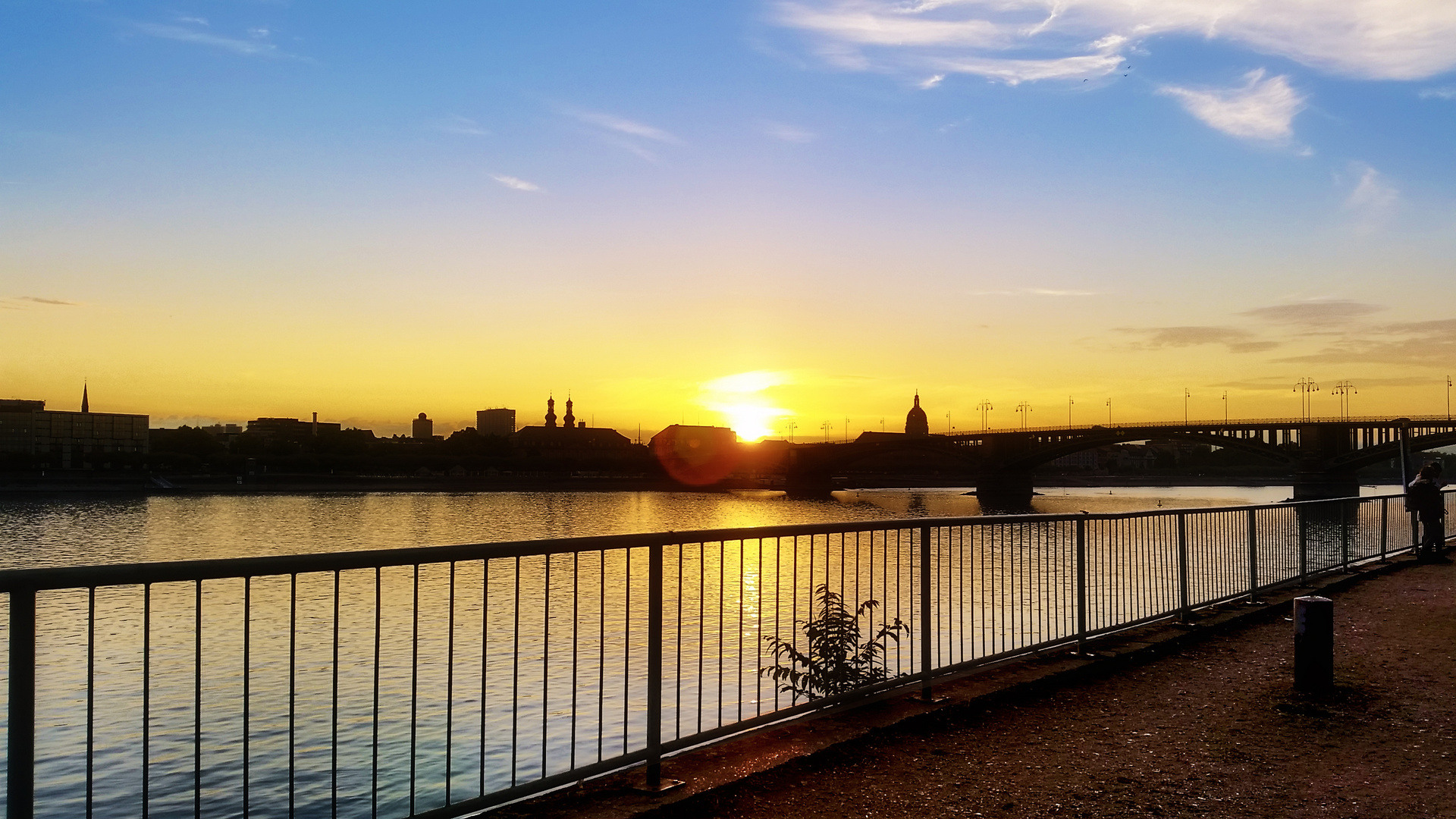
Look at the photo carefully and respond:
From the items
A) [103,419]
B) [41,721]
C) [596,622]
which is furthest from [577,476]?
[41,721]

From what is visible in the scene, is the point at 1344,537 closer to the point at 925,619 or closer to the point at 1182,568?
the point at 1182,568

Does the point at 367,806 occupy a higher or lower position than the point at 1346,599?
lower

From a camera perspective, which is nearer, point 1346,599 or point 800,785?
point 800,785

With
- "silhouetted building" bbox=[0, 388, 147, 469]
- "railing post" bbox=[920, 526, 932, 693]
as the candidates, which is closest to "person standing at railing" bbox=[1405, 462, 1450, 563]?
"railing post" bbox=[920, 526, 932, 693]

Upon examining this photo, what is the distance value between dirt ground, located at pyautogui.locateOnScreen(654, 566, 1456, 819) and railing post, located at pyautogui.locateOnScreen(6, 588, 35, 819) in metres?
2.52

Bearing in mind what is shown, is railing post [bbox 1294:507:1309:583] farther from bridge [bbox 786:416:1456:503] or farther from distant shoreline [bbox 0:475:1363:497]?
distant shoreline [bbox 0:475:1363:497]

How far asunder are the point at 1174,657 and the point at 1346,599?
549cm

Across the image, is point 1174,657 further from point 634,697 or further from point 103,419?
point 103,419

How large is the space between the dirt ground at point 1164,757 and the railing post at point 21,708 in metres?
2.52

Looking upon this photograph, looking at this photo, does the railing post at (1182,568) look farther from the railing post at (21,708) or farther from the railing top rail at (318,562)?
the railing post at (21,708)

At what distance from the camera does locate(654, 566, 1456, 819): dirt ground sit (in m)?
5.24

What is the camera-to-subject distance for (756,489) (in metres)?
142

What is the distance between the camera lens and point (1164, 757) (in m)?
6.14

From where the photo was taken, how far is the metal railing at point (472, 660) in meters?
4.62
